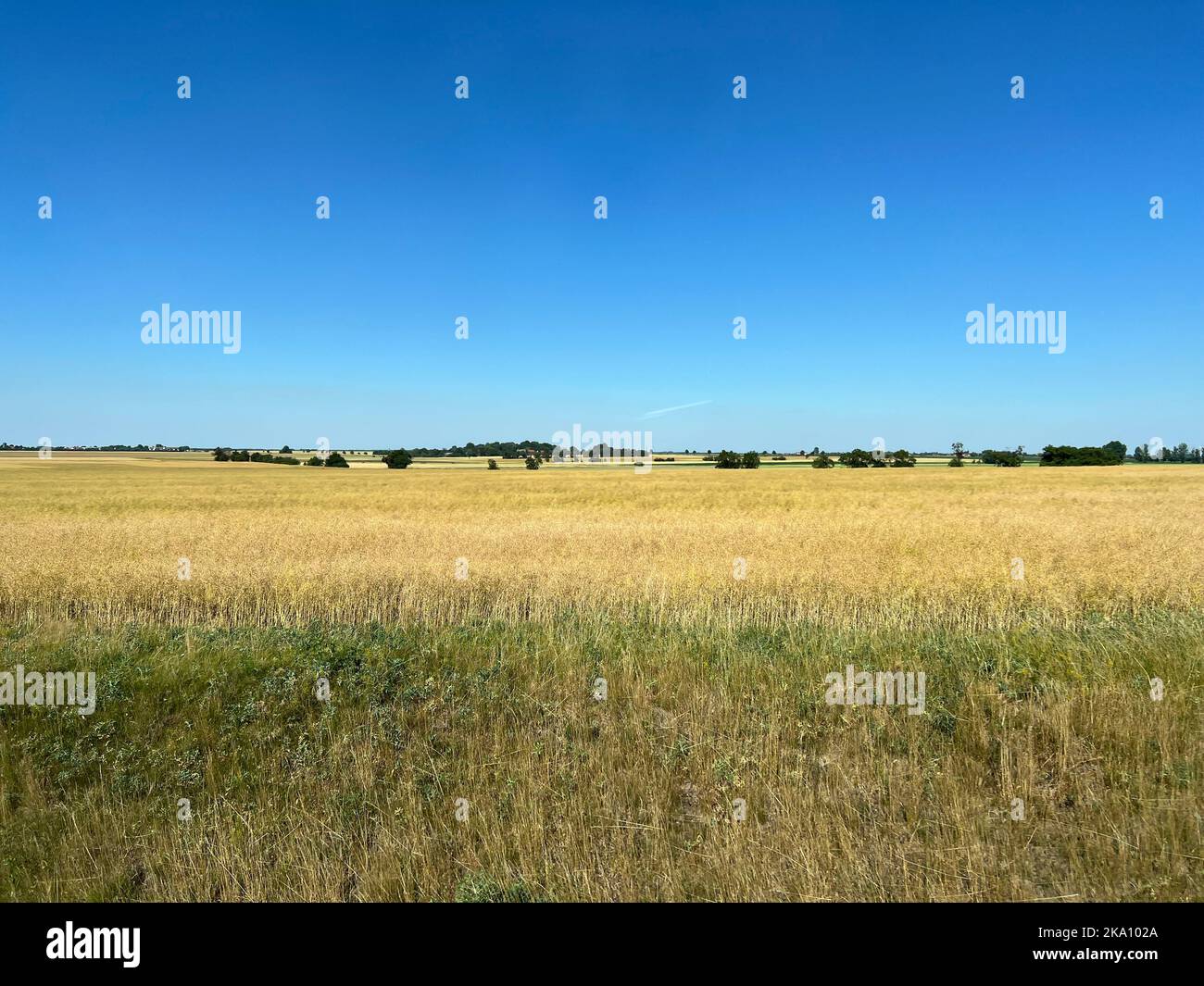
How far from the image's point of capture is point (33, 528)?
22625 mm

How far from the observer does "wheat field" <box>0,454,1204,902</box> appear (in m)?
3.86

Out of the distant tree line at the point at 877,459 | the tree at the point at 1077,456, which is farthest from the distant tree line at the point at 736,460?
the tree at the point at 1077,456

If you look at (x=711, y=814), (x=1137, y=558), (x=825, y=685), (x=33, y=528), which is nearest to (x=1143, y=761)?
(x=825, y=685)

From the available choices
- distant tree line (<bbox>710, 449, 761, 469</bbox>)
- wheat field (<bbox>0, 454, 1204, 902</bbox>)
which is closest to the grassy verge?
wheat field (<bbox>0, 454, 1204, 902</bbox>)

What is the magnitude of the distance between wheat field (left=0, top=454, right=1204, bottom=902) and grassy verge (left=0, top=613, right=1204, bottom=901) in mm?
30

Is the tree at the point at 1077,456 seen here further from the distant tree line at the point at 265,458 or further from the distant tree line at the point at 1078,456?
the distant tree line at the point at 265,458

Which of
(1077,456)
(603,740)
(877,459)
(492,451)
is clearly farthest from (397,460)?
(1077,456)

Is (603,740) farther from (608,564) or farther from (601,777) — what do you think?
(608,564)

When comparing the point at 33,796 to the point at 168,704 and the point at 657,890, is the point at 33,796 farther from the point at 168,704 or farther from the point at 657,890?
the point at 657,890

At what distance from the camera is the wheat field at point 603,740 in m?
3.86

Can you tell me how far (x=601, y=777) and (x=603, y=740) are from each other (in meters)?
0.79

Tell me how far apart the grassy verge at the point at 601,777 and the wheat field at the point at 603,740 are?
1.2 inches

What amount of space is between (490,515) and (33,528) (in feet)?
60.9
